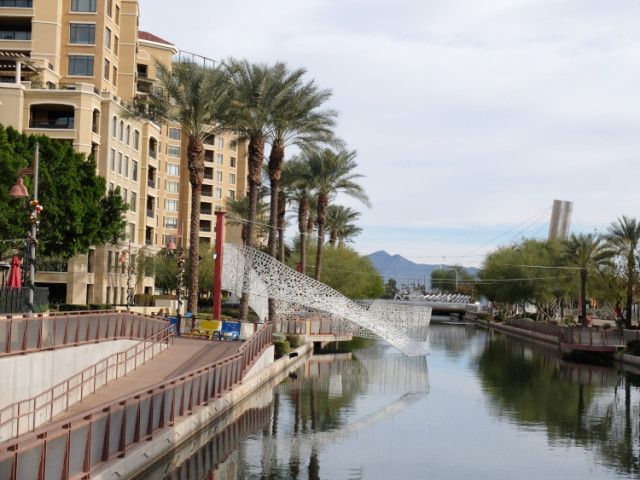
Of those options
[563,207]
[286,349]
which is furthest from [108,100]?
[563,207]

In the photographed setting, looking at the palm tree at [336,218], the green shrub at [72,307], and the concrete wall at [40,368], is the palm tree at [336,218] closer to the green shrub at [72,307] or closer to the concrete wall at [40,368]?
the green shrub at [72,307]

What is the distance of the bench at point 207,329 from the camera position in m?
43.6

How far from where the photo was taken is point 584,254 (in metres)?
78.4

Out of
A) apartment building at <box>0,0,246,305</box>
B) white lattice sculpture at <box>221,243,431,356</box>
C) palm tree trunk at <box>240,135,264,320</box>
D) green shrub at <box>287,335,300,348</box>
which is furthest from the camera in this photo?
apartment building at <box>0,0,246,305</box>

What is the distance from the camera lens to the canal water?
2119 centimetres

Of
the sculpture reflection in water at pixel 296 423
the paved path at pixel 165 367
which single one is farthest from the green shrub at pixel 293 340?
the paved path at pixel 165 367

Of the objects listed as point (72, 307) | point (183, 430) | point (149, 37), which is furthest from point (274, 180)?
point (149, 37)

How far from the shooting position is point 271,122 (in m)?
49.2

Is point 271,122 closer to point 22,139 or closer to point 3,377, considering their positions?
point 22,139

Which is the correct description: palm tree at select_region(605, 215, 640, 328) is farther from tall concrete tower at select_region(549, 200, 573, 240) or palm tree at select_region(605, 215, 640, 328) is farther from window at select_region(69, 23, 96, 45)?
tall concrete tower at select_region(549, 200, 573, 240)

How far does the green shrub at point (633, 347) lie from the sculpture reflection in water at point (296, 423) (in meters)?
13.9

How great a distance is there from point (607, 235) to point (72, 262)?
150 ft

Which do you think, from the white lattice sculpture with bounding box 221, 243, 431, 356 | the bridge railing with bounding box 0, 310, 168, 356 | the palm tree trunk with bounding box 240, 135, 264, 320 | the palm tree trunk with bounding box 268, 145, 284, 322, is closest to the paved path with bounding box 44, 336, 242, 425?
the bridge railing with bounding box 0, 310, 168, 356

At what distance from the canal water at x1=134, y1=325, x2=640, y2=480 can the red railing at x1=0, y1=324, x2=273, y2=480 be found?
3.57 feet
